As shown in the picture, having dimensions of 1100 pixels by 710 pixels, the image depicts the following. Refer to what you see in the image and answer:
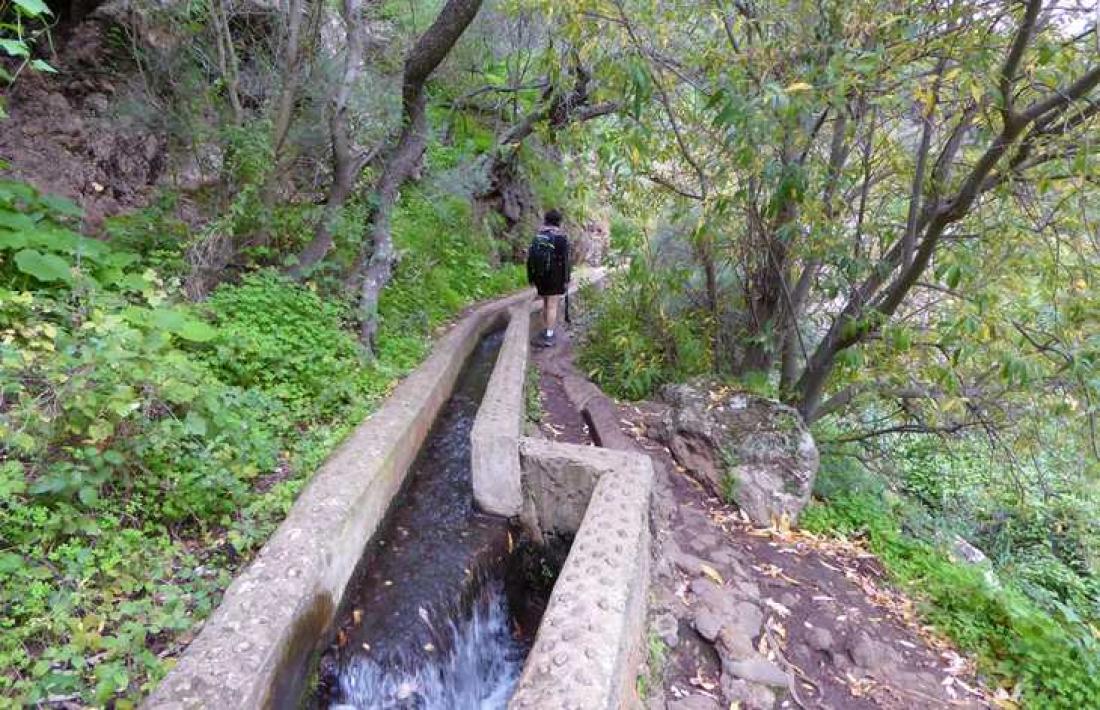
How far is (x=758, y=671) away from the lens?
305cm

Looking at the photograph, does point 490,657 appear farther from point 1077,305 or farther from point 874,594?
point 1077,305

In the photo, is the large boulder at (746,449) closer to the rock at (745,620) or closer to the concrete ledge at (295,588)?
the rock at (745,620)

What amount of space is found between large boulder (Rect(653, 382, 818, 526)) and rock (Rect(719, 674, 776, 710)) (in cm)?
194

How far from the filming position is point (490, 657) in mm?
3518

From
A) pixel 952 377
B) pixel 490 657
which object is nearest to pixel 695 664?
pixel 490 657

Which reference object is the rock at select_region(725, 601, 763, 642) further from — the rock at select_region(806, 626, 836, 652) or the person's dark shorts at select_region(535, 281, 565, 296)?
the person's dark shorts at select_region(535, 281, 565, 296)

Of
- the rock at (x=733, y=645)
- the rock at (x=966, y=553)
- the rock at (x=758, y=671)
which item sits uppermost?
the rock at (x=733, y=645)

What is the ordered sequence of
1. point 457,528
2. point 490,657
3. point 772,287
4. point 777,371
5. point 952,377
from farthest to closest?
point 777,371 < point 772,287 < point 952,377 < point 457,528 < point 490,657

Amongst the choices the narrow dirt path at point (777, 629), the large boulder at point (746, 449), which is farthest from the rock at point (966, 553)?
the large boulder at point (746, 449)

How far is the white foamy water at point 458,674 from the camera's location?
2.99 metres

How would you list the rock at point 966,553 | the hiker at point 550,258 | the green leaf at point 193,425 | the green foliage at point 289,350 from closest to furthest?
the green leaf at point 193,425, the green foliage at point 289,350, the rock at point 966,553, the hiker at point 550,258

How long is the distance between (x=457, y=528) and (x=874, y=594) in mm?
2945

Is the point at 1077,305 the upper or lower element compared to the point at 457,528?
upper

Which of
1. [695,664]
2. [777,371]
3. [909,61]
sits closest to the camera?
[695,664]
